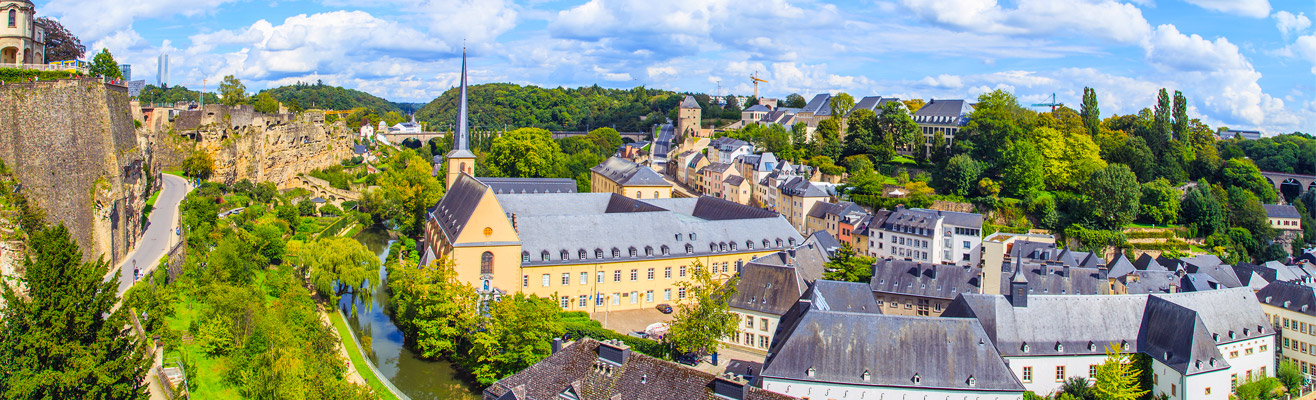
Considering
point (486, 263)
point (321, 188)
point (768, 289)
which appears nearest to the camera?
point (768, 289)

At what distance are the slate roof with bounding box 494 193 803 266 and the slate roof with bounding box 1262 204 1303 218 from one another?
4631cm

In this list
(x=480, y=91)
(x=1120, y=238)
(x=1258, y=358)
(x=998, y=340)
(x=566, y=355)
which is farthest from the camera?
(x=480, y=91)

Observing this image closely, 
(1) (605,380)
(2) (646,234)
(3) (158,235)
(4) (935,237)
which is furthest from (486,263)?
(4) (935,237)

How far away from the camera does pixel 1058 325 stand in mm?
32969

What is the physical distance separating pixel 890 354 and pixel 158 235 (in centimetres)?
3185

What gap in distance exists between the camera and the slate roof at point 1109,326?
31.8 meters

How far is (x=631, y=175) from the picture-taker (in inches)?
2576

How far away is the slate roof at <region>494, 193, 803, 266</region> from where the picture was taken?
141 feet

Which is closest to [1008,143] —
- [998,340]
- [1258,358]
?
[1258,358]

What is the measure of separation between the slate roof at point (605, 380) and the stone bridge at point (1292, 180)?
77528 millimetres

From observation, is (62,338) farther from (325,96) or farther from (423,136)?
(325,96)

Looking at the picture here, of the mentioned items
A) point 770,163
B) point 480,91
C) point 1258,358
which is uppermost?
point 480,91

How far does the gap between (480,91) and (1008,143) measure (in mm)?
116989

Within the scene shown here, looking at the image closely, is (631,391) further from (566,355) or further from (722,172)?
(722,172)
